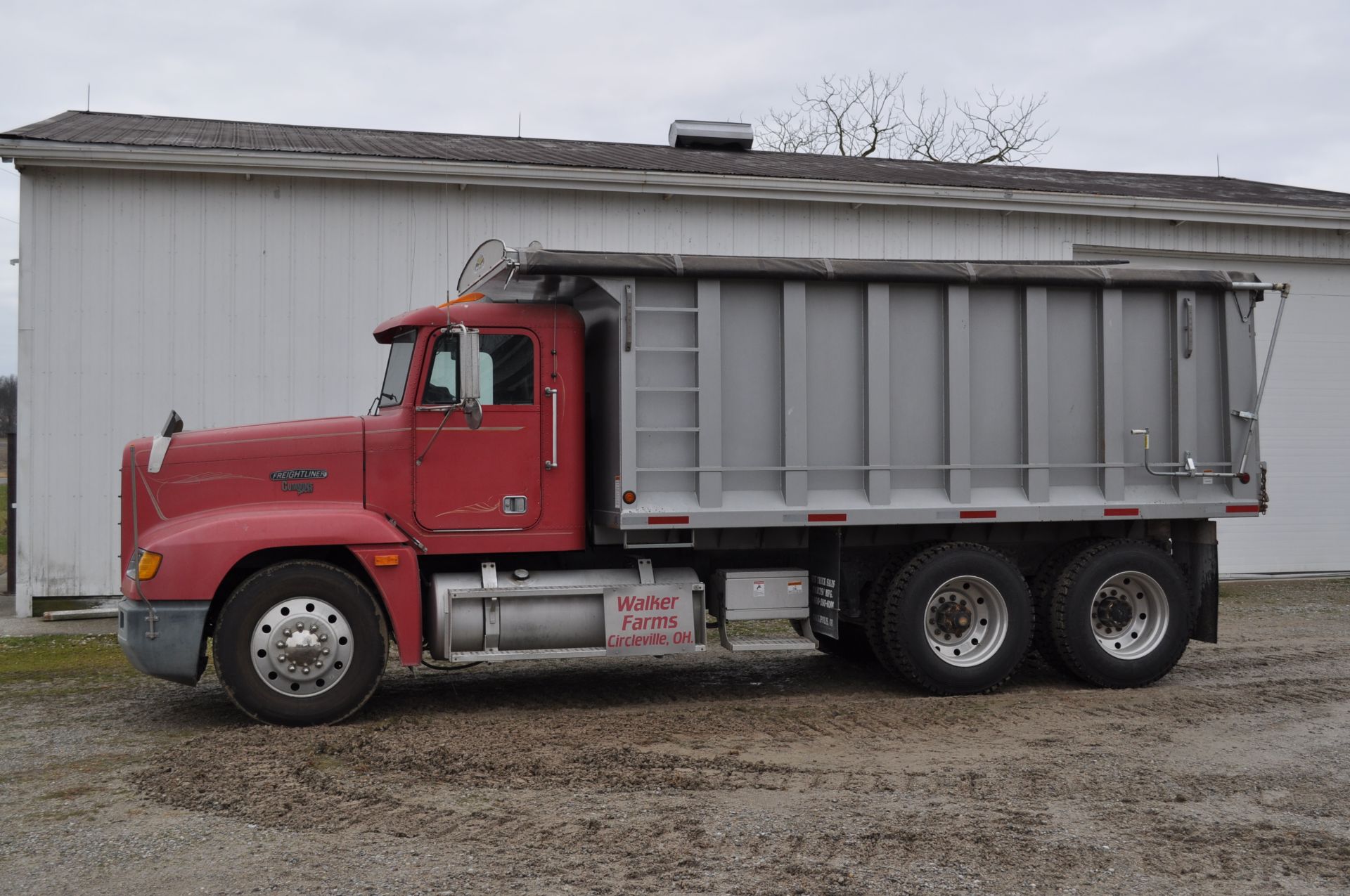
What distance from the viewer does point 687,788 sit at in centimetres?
617

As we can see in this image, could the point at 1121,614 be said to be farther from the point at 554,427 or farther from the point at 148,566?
the point at 148,566

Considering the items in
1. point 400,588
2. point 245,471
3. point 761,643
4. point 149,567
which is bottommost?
point 761,643

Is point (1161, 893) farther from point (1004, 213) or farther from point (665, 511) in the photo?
point (1004, 213)

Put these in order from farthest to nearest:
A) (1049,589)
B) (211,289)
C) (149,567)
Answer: (211,289) < (1049,589) < (149,567)

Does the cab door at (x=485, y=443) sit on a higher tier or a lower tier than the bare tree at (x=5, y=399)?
lower

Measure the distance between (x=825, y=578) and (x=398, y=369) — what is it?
3539 mm

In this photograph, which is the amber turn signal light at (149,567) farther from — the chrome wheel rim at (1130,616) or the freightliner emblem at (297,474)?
the chrome wheel rim at (1130,616)

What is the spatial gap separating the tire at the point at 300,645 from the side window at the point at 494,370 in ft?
4.67

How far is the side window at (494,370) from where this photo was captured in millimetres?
8141

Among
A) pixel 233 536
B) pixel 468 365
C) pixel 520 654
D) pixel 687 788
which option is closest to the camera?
pixel 687 788

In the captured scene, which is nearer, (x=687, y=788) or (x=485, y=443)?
(x=687, y=788)

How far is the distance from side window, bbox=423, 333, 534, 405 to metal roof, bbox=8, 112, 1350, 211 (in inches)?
206

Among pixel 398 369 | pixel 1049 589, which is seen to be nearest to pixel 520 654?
pixel 398 369

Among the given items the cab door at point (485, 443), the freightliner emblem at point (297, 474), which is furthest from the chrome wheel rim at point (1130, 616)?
the freightliner emblem at point (297, 474)
